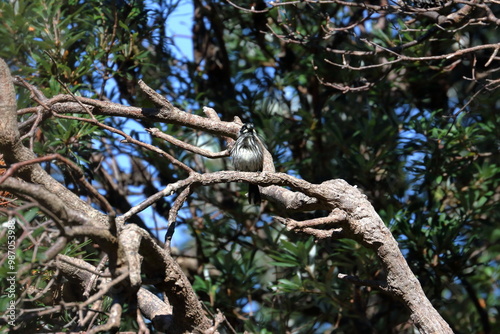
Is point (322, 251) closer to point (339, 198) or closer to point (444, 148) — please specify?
point (444, 148)

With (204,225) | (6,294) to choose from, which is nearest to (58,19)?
(204,225)

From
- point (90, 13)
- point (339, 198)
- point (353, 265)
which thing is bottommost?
point (339, 198)

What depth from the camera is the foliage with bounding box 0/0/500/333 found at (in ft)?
14.6

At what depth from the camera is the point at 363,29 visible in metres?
6.09

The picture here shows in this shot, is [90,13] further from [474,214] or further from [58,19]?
[474,214]

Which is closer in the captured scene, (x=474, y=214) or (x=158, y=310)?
(x=158, y=310)

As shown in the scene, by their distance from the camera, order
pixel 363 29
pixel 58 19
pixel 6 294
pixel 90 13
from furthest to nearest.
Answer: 1. pixel 363 29
2. pixel 90 13
3. pixel 58 19
4. pixel 6 294

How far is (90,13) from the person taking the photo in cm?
494

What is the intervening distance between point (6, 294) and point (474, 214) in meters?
3.52

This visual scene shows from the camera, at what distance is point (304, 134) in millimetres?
5375

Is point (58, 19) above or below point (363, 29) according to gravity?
below

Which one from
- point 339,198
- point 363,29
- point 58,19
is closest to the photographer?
point 339,198

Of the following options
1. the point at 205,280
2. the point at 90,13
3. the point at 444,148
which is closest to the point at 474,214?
the point at 444,148

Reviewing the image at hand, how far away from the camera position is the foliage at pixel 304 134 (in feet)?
14.6
